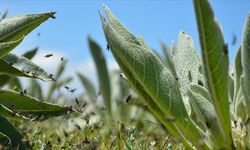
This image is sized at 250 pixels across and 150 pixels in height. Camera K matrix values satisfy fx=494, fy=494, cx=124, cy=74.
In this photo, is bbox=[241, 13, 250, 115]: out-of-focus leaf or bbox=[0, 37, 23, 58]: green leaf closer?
bbox=[241, 13, 250, 115]: out-of-focus leaf

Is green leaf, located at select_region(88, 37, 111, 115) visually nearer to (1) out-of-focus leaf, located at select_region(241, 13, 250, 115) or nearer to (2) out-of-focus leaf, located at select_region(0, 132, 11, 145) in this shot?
(2) out-of-focus leaf, located at select_region(0, 132, 11, 145)

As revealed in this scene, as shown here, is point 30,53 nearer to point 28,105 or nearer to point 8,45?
point 28,105

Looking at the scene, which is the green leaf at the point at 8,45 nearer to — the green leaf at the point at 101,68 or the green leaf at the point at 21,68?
the green leaf at the point at 21,68

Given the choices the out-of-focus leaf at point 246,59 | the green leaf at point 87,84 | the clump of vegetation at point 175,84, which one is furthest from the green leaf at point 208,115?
the green leaf at point 87,84

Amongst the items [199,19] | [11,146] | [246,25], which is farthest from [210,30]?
[11,146]

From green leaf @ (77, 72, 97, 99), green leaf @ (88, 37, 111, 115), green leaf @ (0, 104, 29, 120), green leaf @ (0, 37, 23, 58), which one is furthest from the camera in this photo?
green leaf @ (77, 72, 97, 99)

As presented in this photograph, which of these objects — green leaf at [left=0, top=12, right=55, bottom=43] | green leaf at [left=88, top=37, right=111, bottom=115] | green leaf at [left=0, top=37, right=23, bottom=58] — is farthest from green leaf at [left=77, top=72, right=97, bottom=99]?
green leaf at [left=0, top=37, right=23, bottom=58]
